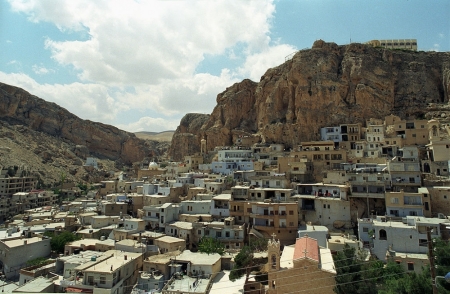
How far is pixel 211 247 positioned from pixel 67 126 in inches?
3680

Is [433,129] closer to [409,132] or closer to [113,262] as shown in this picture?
[409,132]

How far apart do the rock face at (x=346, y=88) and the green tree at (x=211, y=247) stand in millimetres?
30343

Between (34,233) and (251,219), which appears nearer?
(251,219)

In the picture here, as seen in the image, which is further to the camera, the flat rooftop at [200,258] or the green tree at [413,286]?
the flat rooftop at [200,258]

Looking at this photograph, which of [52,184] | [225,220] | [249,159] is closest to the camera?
[225,220]

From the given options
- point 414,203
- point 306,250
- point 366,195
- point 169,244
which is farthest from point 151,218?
point 414,203

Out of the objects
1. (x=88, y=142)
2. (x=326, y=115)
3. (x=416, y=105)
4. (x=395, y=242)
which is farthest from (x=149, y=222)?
(x=88, y=142)

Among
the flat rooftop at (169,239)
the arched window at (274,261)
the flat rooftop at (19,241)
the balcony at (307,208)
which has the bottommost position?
the flat rooftop at (19,241)

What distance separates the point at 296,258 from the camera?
21.1 metres

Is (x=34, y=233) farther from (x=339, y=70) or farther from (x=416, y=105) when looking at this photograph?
(x=416, y=105)

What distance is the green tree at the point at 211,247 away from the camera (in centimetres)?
3128

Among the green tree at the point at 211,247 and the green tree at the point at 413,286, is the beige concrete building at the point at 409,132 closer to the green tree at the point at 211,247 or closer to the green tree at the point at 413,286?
the green tree at the point at 211,247

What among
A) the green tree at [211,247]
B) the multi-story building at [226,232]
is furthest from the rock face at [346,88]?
the green tree at [211,247]

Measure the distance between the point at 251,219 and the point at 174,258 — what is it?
10.1 m
